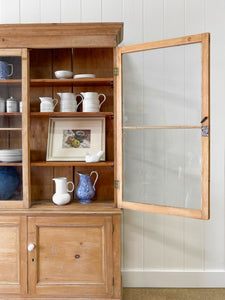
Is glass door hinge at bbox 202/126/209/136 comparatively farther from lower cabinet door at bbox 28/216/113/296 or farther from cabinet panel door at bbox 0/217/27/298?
cabinet panel door at bbox 0/217/27/298

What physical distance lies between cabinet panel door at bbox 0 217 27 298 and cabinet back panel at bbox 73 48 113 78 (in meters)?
1.30

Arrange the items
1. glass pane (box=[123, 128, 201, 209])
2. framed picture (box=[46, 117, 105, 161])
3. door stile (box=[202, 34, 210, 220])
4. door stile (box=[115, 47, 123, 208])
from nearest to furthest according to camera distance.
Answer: door stile (box=[202, 34, 210, 220]), glass pane (box=[123, 128, 201, 209]), door stile (box=[115, 47, 123, 208]), framed picture (box=[46, 117, 105, 161])

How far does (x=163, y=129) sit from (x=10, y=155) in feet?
3.76

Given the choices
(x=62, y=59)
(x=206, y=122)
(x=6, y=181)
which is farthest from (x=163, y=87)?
(x=6, y=181)

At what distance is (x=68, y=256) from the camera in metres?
2.13

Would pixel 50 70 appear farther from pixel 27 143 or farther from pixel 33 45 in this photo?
pixel 27 143

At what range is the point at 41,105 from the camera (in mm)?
2250

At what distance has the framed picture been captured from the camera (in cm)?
235

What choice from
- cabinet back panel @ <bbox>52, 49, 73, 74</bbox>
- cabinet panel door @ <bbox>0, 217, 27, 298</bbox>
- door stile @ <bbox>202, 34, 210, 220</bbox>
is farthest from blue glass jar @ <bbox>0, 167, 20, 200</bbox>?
door stile @ <bbox>202, 34, 210, 220</bbox>

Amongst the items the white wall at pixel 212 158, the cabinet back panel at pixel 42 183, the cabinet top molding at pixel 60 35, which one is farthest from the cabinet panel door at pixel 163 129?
the cabinet back panel at pixel 42 183

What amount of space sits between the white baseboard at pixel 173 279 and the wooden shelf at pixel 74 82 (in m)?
1.64

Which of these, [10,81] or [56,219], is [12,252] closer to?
[56,219]

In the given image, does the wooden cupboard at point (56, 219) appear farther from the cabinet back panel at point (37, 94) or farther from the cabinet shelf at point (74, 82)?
the cabinet back panel at point (37, 94)

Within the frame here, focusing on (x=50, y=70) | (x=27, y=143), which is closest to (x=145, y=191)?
(x=27, y=143)
